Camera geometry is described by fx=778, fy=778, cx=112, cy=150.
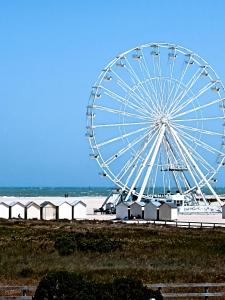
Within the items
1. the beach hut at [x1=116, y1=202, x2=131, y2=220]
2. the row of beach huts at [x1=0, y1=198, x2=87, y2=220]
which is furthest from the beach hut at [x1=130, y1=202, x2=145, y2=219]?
the row of beach huts at [x1=0, y1=198, x2=87, y2=220]

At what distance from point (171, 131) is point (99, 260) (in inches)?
1646

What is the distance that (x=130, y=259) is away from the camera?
30188mm

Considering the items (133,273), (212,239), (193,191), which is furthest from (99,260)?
(193,191)

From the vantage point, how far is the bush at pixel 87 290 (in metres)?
16.0

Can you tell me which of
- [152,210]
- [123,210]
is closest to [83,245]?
[152,210]

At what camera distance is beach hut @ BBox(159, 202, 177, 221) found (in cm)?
6800

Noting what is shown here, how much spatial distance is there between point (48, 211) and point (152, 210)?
931 centimetres

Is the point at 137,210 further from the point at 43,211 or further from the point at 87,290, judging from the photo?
the point at 87,290

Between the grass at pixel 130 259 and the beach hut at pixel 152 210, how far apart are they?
80.3ft

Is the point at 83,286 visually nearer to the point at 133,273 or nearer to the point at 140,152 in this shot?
the point at 133,273

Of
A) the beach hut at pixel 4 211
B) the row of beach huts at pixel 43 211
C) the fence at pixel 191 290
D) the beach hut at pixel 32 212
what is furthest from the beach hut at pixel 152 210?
the fence at pixel 191 290

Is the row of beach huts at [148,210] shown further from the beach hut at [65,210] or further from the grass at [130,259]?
the grass at [130,259]

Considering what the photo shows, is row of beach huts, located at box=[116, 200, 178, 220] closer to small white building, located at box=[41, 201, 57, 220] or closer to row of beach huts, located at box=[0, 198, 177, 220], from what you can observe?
row of beach huts, located at box=[0, 198, 177, 220]

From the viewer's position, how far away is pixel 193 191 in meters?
81.8
